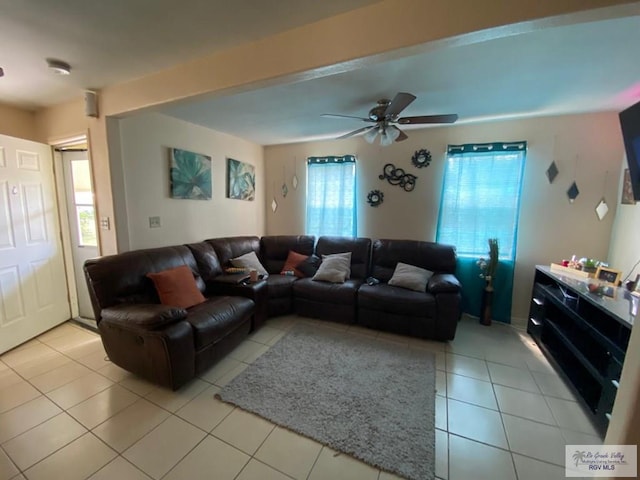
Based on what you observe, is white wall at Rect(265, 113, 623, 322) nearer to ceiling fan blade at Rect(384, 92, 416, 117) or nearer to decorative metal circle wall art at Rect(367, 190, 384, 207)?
decorative metal circle wall art at Rect(367, 190, 384, 207)

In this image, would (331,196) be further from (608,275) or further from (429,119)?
(608,275)

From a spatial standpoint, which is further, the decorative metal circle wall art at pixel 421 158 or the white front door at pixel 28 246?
the decorative metal circle wall art at pixel 421 158

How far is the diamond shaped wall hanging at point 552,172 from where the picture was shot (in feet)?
9.27

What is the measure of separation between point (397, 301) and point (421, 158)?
1929 millimetres

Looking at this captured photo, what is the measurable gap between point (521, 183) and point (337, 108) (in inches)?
90.6

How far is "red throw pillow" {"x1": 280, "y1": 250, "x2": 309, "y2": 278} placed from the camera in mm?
3632

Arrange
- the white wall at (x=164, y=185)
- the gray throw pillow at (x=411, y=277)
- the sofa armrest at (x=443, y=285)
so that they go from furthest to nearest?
the gray throw pillow at (x=411, y=277)
the sofa armrest at (x=443, y=285)
the white wall at (x=164, y=185)

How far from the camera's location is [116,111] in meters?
2.20

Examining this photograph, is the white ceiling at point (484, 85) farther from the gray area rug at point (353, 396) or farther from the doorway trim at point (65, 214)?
the gray area rug at point (353, 396)

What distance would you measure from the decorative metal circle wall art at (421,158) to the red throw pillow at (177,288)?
307cm

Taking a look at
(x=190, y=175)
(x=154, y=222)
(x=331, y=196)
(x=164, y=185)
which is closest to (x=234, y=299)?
(x=154, y=222)

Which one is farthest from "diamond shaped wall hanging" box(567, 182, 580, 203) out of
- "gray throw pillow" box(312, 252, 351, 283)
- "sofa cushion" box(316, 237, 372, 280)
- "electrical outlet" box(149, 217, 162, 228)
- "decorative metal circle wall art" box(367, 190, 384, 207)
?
"electrical outlet" box(149, 217, 162, 228)

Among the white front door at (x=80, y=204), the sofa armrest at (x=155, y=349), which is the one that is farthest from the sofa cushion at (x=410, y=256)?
the white front door at (x=80, y=204)

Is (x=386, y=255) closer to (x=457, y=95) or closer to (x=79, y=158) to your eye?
(x=457, y=95)
